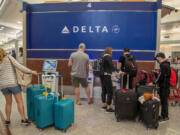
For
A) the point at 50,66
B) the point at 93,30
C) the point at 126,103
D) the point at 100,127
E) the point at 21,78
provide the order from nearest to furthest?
the point at 21,78 < the point at 100,127 < the point at 126,103 < the point at 50,66 < the point at 93,30

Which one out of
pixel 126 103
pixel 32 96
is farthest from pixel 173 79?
pixel 32 96

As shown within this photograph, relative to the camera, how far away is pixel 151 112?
7.51ft

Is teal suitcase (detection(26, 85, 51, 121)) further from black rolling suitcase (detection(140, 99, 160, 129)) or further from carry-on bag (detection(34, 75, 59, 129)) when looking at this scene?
black rolling suitcase (detection(140, 99, 160, 129))

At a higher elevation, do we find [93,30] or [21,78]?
[93,30]

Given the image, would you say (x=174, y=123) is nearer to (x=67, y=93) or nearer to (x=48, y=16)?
(x=67, y=93)

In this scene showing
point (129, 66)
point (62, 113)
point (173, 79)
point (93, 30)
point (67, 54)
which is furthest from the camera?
point (67, 54)

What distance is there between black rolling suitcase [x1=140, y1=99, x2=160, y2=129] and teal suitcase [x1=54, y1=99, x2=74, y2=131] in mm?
1342

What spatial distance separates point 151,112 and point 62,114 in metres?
1.54

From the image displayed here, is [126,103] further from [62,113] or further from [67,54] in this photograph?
[67,54]

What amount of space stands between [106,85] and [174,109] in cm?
192

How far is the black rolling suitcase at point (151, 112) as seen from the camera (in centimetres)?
228

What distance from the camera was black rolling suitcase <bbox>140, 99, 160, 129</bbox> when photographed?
2.28 meters

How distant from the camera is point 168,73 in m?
2.42

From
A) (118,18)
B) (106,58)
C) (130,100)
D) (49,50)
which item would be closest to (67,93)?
(49,50)
